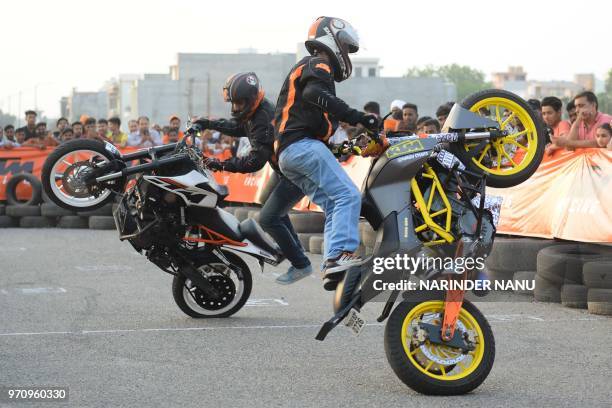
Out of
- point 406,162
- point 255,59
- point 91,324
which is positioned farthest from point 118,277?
point 255,59

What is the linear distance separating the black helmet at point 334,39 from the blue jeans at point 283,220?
215 centimetres

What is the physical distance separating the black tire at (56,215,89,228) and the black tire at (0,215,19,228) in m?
0.91

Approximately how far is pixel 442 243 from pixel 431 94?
113918mm

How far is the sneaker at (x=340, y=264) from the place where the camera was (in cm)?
621

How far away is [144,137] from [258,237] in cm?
1457

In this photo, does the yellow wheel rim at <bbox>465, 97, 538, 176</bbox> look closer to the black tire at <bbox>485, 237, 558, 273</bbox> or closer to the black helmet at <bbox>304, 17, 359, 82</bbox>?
the black helmet at <bbox>304, 17, 359, 82</bbox>

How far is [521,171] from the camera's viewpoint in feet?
21.5

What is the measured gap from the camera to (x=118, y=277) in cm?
1227

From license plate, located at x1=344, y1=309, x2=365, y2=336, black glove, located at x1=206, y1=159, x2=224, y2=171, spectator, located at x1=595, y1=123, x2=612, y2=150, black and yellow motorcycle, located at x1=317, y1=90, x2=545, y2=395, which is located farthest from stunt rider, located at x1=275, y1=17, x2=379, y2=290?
spectator, located at x1=595, y1=123, x2=612, y2=150

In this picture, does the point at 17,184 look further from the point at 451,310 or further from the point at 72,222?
the point at 451,310

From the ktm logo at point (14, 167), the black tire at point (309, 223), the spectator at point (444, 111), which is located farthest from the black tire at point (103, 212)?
the spectator at point (444, 111)

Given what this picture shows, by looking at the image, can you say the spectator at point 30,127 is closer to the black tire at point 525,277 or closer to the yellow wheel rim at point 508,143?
the black tire at point 525,277

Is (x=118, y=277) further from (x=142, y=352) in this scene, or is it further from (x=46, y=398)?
(x=46, y=398)

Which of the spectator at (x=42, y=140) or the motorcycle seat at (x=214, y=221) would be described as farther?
the spectator at (x=42, y=140)
